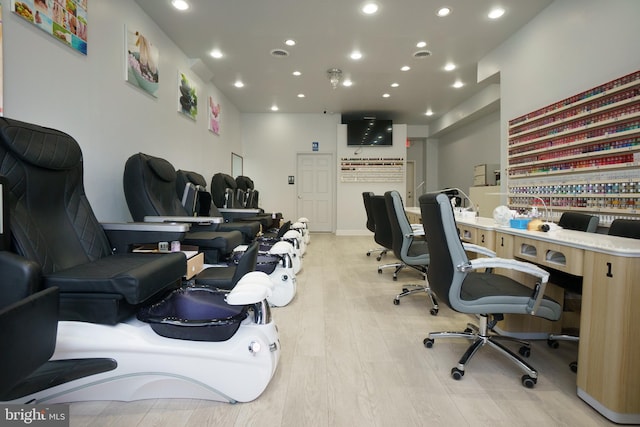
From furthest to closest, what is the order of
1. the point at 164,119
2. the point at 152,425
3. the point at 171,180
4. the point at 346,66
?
the point at 346,66, the point at 164,119, the point at 171,180, the point at 152,425

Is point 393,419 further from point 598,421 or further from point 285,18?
point 285,18

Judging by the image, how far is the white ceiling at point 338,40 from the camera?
3.49 m

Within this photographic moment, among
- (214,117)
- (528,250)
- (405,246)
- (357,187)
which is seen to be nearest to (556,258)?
(528,250)

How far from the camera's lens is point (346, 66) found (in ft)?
16.6

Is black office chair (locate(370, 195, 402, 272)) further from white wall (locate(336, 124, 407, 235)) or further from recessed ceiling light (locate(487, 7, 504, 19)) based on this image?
white wall (locate(336, 124, 407, 235))

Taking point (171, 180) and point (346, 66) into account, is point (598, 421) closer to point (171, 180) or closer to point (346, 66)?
point (171, 180)

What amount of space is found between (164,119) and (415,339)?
3737 mm

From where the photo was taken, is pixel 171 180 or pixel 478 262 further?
pixel 171 180

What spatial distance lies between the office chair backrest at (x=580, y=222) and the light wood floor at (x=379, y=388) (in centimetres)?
86

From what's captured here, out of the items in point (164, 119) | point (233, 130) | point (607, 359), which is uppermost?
point (233, 130)

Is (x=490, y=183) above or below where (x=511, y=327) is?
above

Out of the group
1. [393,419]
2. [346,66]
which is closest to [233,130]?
[346,66]

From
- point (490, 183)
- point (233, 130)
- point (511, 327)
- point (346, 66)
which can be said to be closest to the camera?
point (511, 327)

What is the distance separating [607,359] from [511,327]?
2.63 ft
